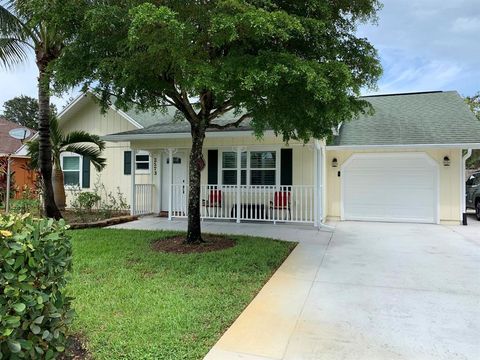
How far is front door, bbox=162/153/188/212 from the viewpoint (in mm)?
12547

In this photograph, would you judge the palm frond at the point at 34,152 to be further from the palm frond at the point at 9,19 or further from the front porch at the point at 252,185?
the palm frond at the point at 9,19

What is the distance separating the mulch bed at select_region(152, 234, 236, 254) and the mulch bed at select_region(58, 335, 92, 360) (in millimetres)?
3606

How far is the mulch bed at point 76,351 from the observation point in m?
3.07

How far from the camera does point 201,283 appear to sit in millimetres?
5027

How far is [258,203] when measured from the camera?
11633mm

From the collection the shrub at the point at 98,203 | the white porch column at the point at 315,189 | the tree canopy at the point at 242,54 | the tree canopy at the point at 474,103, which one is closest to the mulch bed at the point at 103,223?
the shrub at the point at 98,203

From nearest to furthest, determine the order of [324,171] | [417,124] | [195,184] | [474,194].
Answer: [195,184]
[324,171]
[417,124]
[474,194]

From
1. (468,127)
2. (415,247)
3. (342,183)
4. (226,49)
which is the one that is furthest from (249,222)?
(468,127)

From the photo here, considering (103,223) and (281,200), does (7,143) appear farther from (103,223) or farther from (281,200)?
(281,200)

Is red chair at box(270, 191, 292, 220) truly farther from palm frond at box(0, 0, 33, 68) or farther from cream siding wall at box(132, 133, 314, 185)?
palm frond at box(0, 0, 33, 68)

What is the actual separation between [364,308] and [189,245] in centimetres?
404

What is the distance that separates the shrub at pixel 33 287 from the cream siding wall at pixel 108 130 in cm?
1094

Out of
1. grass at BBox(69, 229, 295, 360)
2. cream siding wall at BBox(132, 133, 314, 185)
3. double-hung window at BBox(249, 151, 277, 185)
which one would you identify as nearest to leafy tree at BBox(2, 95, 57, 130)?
cream siding wall at BBox(132, 133, 314, 185)

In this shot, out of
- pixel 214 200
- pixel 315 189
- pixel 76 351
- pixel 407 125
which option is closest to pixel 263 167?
pixel 214 200
